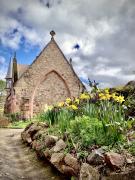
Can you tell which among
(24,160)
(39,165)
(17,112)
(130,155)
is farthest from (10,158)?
(17,112)

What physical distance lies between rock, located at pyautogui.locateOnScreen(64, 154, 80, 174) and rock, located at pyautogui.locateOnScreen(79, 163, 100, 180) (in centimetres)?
43

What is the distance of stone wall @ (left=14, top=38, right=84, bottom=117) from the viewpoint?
3022 centimetres

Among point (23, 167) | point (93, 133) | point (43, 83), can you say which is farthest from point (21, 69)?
point (93, 133)

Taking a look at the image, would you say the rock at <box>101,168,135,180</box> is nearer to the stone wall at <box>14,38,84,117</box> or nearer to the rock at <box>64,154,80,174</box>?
the rock at <box>64,154,80,174</box>

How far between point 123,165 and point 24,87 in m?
24.9

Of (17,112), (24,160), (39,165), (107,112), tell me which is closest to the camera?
(107,112)

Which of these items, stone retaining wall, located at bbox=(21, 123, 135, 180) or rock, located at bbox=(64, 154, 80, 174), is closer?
stone retaining wall, located at bbox=(21, 123, 135, 180)

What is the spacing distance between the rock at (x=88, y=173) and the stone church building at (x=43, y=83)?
78.4 feet

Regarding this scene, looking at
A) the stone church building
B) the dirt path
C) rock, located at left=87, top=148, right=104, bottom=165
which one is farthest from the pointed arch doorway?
rock, located at left=87, top=148, right=104, bottom=165

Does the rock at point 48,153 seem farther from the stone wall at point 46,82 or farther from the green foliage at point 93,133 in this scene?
the stone wall at point 46,82

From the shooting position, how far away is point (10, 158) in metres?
10.1

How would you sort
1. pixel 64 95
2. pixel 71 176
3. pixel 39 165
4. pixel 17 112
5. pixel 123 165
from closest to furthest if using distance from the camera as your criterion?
pixel 123 165 → pixel 71 176 → pixel 39 165 → pixel 17 112 → pixel 64 95

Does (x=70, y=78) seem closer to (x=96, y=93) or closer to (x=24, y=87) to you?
(x=24, y=87)

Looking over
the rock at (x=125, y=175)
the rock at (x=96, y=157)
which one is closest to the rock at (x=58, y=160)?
the rock at (x=96, y=157)
